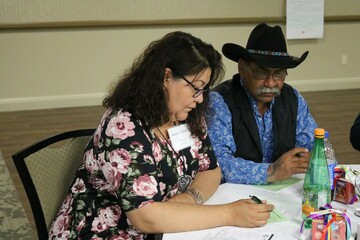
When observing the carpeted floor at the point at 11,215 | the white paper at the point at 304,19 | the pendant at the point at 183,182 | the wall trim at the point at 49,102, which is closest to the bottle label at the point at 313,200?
the pendant at the point at 183,182

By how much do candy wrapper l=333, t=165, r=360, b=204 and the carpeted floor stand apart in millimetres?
2088

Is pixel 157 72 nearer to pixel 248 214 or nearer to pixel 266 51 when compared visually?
pixel 248 214

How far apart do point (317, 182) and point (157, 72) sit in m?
0.65

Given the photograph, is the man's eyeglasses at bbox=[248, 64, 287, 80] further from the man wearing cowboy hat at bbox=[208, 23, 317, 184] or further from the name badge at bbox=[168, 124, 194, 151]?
the name badge at bbox=[168, 124, 194, 151]

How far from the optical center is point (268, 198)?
5.51 ft

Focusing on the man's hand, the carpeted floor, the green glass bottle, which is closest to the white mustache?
the man's hand

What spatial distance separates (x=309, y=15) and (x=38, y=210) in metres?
5.47

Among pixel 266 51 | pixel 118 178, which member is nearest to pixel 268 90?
pixel 266 51

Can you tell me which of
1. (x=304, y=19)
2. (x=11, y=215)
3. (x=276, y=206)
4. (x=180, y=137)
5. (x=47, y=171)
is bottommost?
(x=11, y=215)

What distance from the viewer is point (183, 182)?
1712 mm

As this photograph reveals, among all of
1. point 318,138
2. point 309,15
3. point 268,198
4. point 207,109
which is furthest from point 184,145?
point 309,15

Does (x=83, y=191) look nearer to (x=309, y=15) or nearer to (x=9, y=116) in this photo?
(x=9, y=116)

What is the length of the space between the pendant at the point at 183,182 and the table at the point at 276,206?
0.34 ft

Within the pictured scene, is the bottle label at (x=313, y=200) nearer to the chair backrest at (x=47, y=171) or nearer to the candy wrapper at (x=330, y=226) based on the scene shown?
the candy wrapper at (x=330, y=226)
